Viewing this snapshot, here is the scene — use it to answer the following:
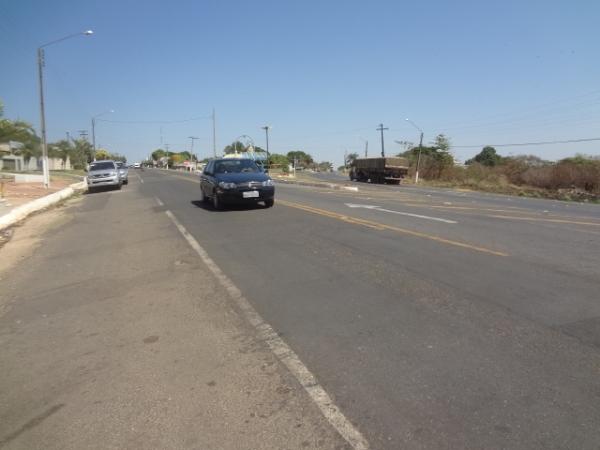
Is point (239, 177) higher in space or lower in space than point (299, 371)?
higher

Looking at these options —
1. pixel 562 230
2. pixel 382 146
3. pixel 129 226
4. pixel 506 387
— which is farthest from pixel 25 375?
pixel 382 146

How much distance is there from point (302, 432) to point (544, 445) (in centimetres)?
138

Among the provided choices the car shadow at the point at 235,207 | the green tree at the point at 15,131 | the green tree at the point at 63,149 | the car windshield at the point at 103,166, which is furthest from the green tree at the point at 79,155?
the car shadow at the point at 235,207

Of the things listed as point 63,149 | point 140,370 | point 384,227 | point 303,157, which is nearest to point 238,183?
point 384,227

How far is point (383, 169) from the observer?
50156mm

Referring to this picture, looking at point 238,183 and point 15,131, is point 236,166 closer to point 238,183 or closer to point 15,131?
point 238,183

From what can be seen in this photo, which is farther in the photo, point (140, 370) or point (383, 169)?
point (383, 169)

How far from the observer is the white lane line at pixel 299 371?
3033 millimetres

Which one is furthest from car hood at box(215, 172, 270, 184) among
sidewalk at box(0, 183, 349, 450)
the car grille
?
sidewalk at box(0, 183, 349, 450)

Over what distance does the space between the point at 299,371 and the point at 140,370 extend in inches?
50.6

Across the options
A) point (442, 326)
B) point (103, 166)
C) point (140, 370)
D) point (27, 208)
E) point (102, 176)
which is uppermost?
point (103, 166)

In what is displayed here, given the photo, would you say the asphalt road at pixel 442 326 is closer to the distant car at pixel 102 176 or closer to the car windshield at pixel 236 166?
the car windshield at pixel 236 166

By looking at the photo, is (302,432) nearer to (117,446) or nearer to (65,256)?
(117,446)

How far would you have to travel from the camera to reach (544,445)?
9.39ft
